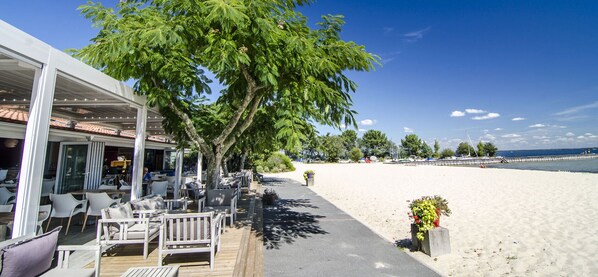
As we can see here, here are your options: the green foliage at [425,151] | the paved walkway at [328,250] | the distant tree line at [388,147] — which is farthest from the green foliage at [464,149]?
the paved walkway at [328,250]

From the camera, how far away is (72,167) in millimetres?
10469

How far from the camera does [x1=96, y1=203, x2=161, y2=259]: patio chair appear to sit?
457cm

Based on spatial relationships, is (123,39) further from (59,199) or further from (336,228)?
(336,228)

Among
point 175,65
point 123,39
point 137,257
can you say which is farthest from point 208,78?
point 137,257

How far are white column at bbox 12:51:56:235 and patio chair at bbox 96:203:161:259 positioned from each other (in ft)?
3.39

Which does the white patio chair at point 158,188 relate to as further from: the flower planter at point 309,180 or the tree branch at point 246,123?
the flower planter at point 309,180

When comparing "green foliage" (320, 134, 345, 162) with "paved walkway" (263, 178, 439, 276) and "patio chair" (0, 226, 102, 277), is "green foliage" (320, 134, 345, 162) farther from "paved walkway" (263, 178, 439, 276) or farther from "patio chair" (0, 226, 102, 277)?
"patio chair" (0, 226, 102, 277)

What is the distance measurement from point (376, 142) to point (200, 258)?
109730 millimetres

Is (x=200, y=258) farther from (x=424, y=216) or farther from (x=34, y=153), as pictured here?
(x=424, y=216)

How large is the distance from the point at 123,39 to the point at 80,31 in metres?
3.03

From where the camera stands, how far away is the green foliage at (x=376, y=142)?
4323 inches

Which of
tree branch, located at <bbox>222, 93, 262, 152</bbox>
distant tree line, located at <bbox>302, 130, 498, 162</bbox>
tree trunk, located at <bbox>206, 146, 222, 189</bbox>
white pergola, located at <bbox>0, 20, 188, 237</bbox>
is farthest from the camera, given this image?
distant tree line, located at <bbox>302, 130, 498, 162</bbox>

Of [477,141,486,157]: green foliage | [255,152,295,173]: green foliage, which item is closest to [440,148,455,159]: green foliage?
[477,141,486,157]: green foliage

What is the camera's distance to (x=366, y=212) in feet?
34.2
